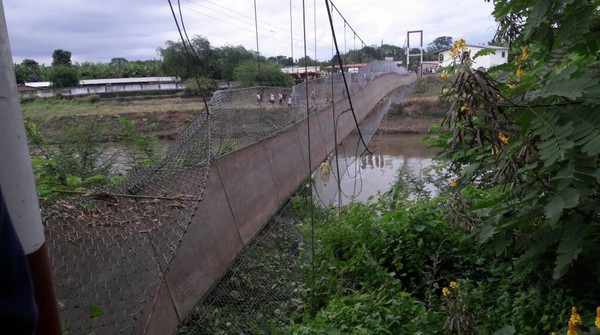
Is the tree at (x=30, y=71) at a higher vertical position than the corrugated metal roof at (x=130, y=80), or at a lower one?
higher

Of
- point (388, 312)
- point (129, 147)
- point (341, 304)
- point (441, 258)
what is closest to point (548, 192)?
point (388, 312)

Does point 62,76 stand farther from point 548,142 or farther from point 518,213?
point 548,142

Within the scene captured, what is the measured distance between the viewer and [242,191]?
348cm

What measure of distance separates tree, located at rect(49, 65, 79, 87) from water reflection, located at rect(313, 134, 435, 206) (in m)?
19.3

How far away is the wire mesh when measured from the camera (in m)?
2.08

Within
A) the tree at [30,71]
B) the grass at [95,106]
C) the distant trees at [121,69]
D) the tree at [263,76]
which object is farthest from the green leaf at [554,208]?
the distant trees at [121,69]

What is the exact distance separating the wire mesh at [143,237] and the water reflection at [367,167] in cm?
218

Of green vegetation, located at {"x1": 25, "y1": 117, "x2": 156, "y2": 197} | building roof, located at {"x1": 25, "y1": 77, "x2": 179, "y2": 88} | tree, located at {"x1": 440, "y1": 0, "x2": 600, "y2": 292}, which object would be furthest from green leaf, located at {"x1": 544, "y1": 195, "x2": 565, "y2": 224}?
building roof, located at {"x1": 25, "y1": 77, "x2": 179, "y2": 88}

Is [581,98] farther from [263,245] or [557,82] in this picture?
[263,245]

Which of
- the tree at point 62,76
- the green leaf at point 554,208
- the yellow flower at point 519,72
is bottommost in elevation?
the green leaf at point 554,208

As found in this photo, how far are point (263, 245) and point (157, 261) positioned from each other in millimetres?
1759

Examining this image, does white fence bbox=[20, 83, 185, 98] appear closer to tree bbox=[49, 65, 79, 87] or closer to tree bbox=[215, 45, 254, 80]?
tree bbox=[49, 65, 79, 87]

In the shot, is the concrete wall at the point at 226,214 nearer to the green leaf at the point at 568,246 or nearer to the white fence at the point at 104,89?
the green leaf at the point at 568,246

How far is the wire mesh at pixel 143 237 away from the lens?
2.08 m
